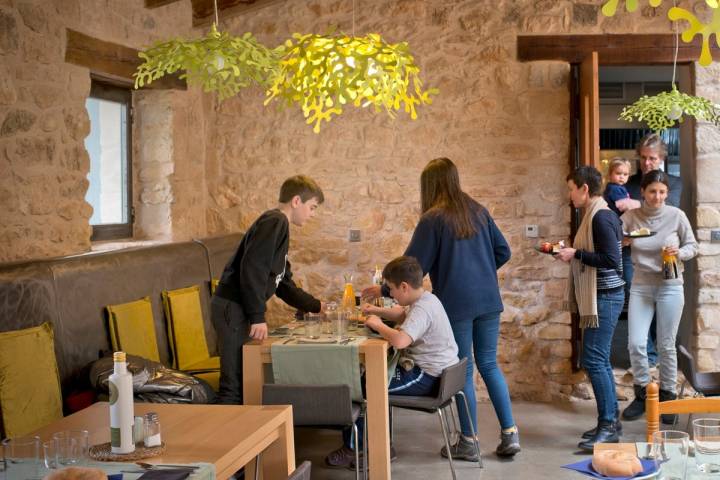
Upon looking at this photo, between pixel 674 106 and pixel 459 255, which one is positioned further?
pixel 674 106

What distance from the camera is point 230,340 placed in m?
4.70

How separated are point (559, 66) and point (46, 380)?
437 cm

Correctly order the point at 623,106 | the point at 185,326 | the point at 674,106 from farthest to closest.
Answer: the point at 623,106
the point at 674,106
the point at 185,326

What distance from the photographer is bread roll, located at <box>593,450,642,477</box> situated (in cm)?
240

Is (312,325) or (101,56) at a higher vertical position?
(101,56)

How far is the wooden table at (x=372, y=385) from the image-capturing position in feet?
14.9

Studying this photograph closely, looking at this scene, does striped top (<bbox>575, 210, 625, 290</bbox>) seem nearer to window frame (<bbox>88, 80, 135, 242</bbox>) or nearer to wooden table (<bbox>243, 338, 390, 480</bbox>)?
wooden table (<bbox>243, 338, 390, 480</bbox>)

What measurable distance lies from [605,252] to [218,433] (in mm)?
2955

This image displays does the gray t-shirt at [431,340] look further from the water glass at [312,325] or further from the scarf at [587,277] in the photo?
the scarf at [587,277]

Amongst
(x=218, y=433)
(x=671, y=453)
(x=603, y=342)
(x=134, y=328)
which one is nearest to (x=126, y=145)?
(x=134, y=328)

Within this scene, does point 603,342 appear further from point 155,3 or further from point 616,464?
point 155,3

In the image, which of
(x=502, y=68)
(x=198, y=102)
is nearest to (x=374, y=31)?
(x=502, y=68)

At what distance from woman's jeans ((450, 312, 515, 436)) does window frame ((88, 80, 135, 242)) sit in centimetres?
245

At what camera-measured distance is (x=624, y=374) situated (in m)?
7.02
